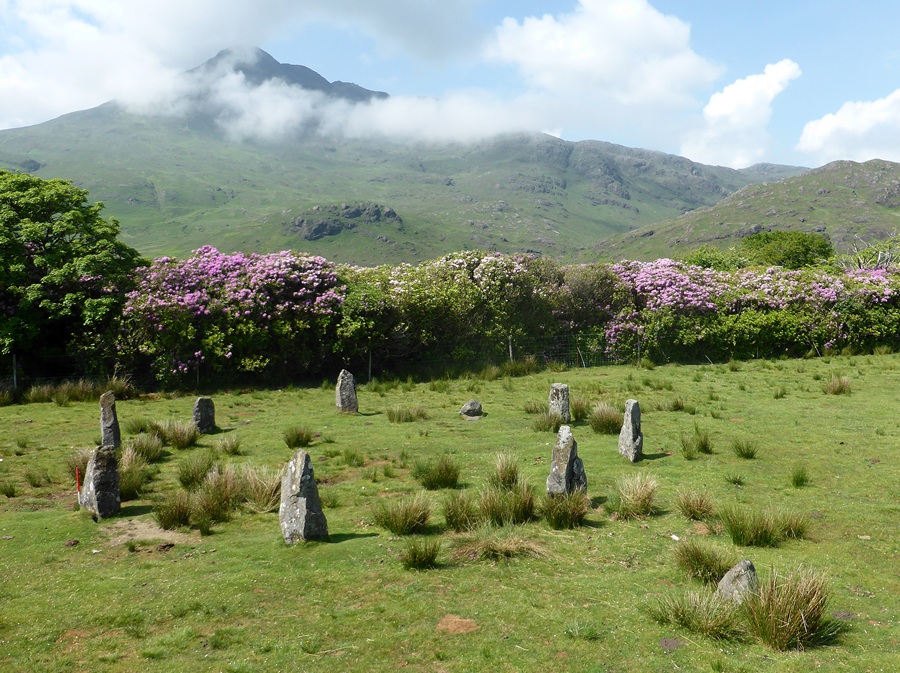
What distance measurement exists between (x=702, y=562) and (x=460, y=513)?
10.6ft

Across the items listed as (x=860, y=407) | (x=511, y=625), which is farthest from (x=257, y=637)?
(x=860, y=407)

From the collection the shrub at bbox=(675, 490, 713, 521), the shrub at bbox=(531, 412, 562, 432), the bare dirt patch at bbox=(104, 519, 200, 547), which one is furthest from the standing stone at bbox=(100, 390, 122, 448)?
the shrub at bbox=(675, 490, 713, 521)

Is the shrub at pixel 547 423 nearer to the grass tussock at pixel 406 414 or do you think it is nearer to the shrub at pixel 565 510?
the grass tussock at pixel 406 414

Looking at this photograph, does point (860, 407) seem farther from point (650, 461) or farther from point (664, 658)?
point (664, 658)

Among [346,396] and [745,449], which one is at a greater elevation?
[346,396]

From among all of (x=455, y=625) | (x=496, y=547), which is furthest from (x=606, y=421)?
(x=455, y=625)

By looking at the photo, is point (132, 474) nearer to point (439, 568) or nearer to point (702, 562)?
point (439, 568)

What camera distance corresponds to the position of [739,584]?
234 inches

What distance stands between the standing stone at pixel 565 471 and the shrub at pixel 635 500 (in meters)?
0.59

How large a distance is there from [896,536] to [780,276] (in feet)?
90.5

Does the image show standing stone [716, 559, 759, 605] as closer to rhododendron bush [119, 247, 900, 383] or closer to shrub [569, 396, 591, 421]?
shrub [569, 396, 591, 421]

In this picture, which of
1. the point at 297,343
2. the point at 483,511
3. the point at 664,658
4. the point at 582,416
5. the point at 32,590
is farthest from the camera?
the point at 297,343

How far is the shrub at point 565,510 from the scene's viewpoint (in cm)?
856

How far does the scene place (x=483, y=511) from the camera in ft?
28.4
